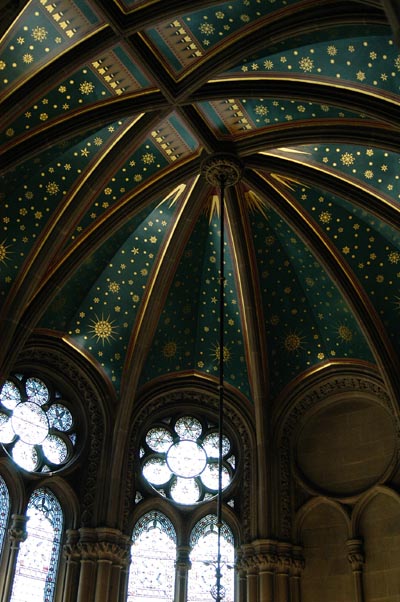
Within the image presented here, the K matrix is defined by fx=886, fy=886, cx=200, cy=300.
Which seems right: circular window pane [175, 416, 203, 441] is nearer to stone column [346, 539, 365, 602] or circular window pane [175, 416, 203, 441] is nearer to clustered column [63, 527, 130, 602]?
clustered column [63, 527, 130, 602]

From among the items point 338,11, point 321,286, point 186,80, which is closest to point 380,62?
point 338,11

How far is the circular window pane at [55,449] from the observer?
17.9 meters


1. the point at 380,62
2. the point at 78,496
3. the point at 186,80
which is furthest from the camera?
the point at 78,496

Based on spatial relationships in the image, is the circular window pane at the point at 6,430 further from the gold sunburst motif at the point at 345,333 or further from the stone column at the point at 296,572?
the gold sunburst motif at the point at 345,333

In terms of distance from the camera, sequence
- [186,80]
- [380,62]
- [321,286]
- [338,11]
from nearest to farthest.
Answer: [338,11], [380,62], [186,80], [321,286]

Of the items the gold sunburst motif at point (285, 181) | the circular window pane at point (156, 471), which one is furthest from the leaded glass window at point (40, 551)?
the gold sunburst motif at point (285, 181)

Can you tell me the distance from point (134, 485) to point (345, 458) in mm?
4432

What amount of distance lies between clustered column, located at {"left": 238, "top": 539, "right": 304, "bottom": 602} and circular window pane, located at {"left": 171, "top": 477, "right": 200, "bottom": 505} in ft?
5.33

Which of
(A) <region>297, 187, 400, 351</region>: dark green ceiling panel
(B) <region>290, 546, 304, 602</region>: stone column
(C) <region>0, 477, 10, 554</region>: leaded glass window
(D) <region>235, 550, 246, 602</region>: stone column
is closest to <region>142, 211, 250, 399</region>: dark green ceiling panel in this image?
(A) <region>297, 187, 400, 351</region>: dark green ceiling panel

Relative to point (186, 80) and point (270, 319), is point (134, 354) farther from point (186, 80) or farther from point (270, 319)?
point (186, 80)

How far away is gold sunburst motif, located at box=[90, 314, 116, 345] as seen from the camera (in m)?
19.0

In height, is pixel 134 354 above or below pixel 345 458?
above

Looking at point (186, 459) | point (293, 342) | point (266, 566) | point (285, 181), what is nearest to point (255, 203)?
point (285, 181)

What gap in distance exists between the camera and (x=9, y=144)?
1545 cm
